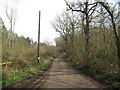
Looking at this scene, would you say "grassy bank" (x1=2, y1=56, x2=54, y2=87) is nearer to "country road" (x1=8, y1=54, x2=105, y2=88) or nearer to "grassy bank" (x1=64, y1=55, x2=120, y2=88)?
"country road" (x1=8, y1=54, x2=105, y2=88)

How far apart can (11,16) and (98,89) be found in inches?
Result: 1526

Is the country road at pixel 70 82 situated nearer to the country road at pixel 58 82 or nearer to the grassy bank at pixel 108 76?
the country road at pixel 58 82

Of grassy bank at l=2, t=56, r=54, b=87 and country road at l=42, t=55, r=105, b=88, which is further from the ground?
grassy bank at l=2, t=56, r=54, b=87

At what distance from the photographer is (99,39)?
18031 millimetres

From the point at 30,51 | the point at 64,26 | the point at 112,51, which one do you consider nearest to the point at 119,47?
the point at 112,51

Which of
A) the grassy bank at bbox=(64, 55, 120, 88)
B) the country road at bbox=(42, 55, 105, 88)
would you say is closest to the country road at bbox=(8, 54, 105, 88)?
the country road at bbox=(42, 55, 105, 88)

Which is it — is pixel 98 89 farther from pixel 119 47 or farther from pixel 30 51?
pixel 30 51

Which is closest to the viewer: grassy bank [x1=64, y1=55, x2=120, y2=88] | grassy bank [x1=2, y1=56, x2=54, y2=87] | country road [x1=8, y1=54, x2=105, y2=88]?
country road [x1=8, y1=54, x2=105, y2=88]

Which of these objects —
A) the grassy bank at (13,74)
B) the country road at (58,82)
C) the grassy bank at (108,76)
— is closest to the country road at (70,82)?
the country road at (58,82)

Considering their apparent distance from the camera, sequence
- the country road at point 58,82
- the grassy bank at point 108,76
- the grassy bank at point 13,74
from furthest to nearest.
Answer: the grassy bank at point 13,74 → the grassy bank at point 108,76 → the country road at point 58,82

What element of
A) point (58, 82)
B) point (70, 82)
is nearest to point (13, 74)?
point (58, 82)

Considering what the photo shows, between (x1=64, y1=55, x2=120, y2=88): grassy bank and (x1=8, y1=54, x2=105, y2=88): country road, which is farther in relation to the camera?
(x1=64, y1=55, x2=120, y2=88): grassy bank

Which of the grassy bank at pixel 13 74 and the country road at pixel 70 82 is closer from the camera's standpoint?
the country road at pixel 70 82

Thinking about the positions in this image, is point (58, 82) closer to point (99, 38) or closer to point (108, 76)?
point (108, 76)
